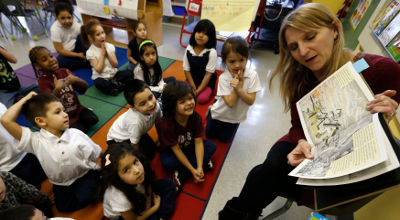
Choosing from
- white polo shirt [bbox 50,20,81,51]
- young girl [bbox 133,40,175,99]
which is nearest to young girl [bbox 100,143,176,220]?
young girl [bbox 133,40,175,99]

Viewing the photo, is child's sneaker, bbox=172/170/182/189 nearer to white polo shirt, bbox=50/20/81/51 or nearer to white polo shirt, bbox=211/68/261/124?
white polo shirt, bbox=211/68/261/124

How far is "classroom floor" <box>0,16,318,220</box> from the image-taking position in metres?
1.35

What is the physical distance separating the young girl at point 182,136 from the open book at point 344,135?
72 centimetres

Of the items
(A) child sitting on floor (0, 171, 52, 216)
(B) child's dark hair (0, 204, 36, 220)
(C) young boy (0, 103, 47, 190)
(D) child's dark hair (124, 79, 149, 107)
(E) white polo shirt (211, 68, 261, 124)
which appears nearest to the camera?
(B) child's dark hair (0, 204, 36, 220)

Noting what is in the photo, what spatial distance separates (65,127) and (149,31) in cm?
244

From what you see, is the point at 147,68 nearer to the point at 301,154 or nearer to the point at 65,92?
the point at 65,92

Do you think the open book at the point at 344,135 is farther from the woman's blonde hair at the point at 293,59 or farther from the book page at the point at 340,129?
the woman's blonde hair at the point at 293,59

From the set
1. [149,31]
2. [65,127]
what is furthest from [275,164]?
[149,31]

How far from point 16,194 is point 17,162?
0.87 feet

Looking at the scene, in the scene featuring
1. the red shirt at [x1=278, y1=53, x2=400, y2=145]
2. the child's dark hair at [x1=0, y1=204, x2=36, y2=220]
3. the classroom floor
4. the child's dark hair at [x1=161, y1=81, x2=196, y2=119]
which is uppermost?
the red shirt at [x1=278, y1=53, x2=400, y2=145]

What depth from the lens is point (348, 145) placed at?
0.56 m

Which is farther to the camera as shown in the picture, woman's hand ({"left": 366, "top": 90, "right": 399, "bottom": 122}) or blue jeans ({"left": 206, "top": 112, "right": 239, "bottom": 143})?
blue jeans ({"left": 206, "top": 112, "right": 239, "bottom": 143})

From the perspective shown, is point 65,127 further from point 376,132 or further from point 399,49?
point 399,49

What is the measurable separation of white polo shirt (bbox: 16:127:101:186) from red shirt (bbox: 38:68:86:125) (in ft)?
2.08
